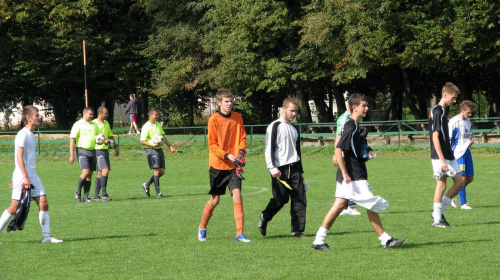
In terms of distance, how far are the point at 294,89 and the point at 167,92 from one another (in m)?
7.71

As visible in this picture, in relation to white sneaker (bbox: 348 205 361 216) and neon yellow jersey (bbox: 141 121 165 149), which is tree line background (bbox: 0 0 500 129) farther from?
white sneaker (bbox: 348 205 361 216)

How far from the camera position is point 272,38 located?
125ft

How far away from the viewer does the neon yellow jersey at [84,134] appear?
15.6m

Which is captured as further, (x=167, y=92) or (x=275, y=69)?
(x=167, y=92)

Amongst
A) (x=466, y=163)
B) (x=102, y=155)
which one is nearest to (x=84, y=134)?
(x=102, y=155)

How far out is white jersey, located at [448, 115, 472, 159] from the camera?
1227 cm

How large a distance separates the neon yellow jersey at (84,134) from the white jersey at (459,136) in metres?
7.58

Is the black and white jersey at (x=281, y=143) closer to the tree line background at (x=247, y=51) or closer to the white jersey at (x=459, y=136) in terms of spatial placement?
the white jersey at (x=459, y=136)

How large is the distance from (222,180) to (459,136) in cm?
483

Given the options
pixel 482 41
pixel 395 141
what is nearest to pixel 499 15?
pixel 482 41

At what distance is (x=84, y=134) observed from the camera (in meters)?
15.6

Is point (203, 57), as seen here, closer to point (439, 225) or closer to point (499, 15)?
point (499, 15)

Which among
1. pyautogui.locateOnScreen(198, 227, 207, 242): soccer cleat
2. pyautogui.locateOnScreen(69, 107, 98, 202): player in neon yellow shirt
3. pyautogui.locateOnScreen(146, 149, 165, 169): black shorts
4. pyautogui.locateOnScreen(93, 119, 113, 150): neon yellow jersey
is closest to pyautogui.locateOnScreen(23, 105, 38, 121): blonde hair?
pyautogui.locateOnScreen(198, 227, 207, 242): soccer cleat

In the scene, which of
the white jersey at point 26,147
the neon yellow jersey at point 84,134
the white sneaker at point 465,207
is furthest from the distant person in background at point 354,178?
the neon yellow jersey at point 84,134
